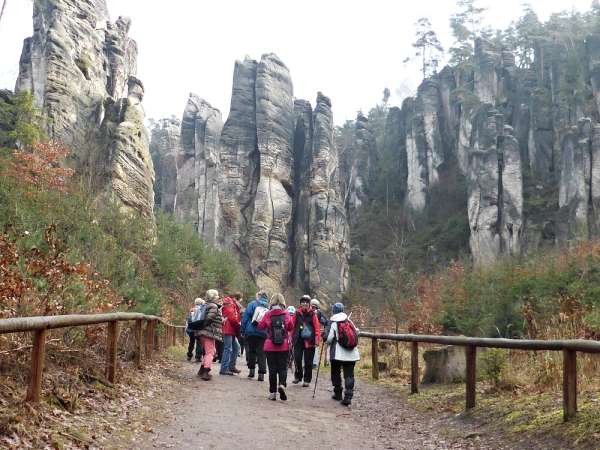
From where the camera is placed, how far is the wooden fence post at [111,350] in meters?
6.80

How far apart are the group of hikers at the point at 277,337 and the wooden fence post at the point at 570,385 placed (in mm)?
3783

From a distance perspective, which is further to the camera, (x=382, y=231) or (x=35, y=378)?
(x=382, y=231)

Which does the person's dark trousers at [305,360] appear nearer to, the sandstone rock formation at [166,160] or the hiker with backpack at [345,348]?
the hiker with backpack at [345,348]

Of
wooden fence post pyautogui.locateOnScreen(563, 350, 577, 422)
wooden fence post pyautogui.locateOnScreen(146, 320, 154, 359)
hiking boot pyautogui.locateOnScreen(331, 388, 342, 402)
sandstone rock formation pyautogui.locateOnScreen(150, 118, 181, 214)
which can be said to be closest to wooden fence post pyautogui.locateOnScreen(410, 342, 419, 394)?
hiking boot pyautogui.locateOnScreen(331, 388, 342, 402)

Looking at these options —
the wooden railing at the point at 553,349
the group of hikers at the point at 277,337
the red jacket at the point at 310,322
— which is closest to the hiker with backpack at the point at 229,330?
the group of hikers at the point at 277,337

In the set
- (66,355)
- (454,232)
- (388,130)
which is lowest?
(66,355)

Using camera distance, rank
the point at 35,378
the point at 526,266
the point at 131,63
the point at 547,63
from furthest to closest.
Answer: the point at 547,63
the point at 131,63
the point at 526,266
the point at 35,378

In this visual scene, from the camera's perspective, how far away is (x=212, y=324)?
10422 mm

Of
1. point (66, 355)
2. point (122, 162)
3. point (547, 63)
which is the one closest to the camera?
point (66, 355)

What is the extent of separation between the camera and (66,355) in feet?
20.7

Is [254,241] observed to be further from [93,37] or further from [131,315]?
[131,315]

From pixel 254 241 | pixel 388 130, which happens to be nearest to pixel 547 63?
pixel 388 130

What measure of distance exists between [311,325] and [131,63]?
37.0 metres

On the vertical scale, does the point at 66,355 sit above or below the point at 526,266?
below
